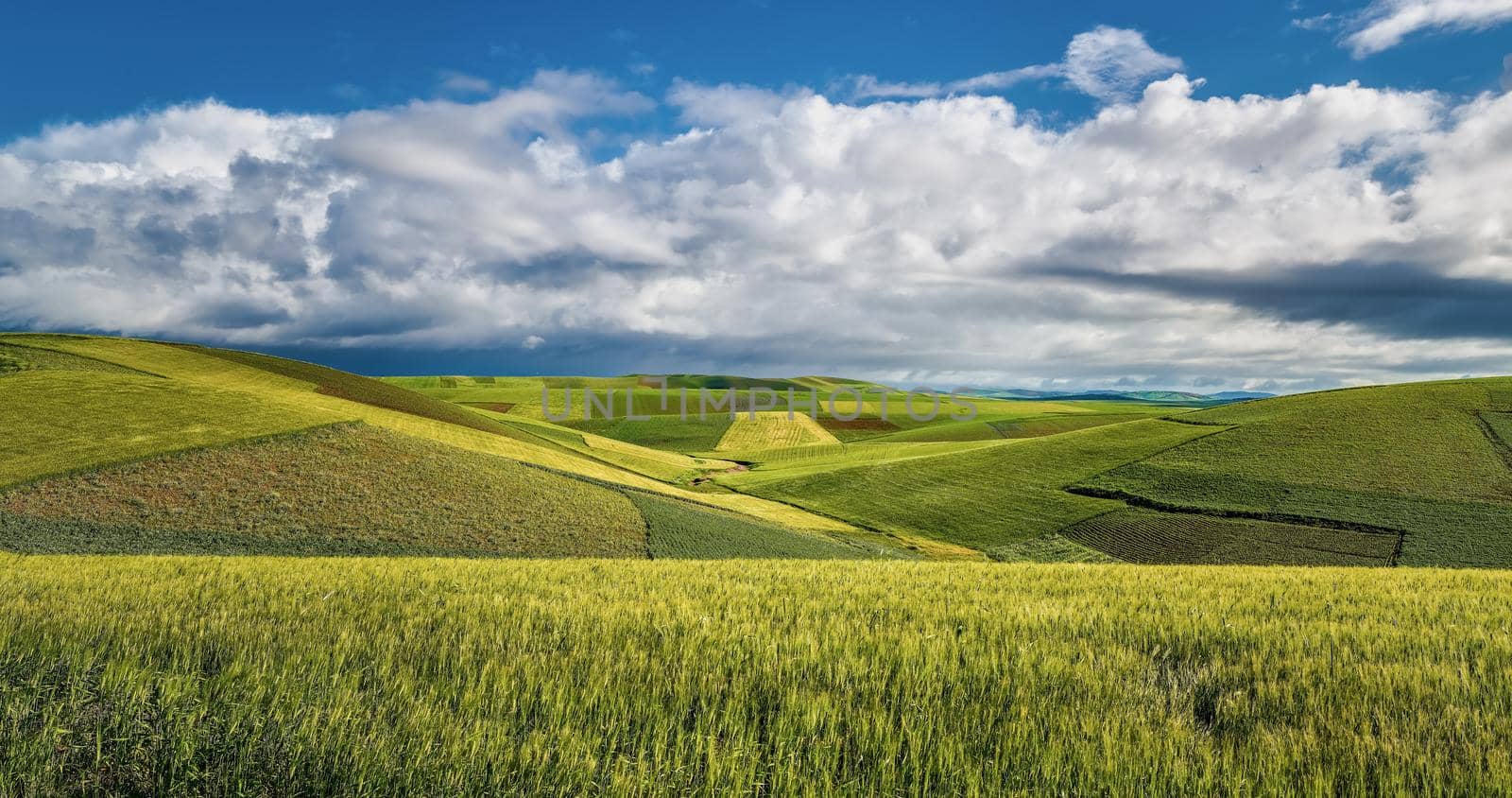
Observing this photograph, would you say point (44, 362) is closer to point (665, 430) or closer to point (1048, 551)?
point (665, 430)

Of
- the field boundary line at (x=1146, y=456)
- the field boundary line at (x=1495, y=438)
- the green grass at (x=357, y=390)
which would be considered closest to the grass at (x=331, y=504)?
the green grass at (x=357, y=390)

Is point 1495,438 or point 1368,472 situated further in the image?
point 1495,438

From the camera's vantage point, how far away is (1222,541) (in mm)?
48906

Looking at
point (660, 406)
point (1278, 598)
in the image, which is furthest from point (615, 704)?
point (660, 406)

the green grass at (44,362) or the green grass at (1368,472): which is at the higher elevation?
the green grass at (44,362)

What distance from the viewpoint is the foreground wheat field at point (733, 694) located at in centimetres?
356

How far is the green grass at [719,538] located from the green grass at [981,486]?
46.0 feet

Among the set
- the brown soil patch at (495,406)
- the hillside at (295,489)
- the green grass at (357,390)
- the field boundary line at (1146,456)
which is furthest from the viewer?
the brown soil patch at (495,406)

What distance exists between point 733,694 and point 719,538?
116ft

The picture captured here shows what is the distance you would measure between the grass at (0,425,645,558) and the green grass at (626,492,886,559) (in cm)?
142

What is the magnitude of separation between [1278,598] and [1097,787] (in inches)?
311

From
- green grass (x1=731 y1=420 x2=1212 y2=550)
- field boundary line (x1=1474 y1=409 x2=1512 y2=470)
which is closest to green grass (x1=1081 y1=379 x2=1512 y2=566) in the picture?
field boundary line (x1=1474 y1=409 x2=1512 y2=470)

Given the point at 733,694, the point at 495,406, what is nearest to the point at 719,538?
the point at 733,694

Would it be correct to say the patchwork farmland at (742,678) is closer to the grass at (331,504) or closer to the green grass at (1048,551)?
the grass at (331,504)
